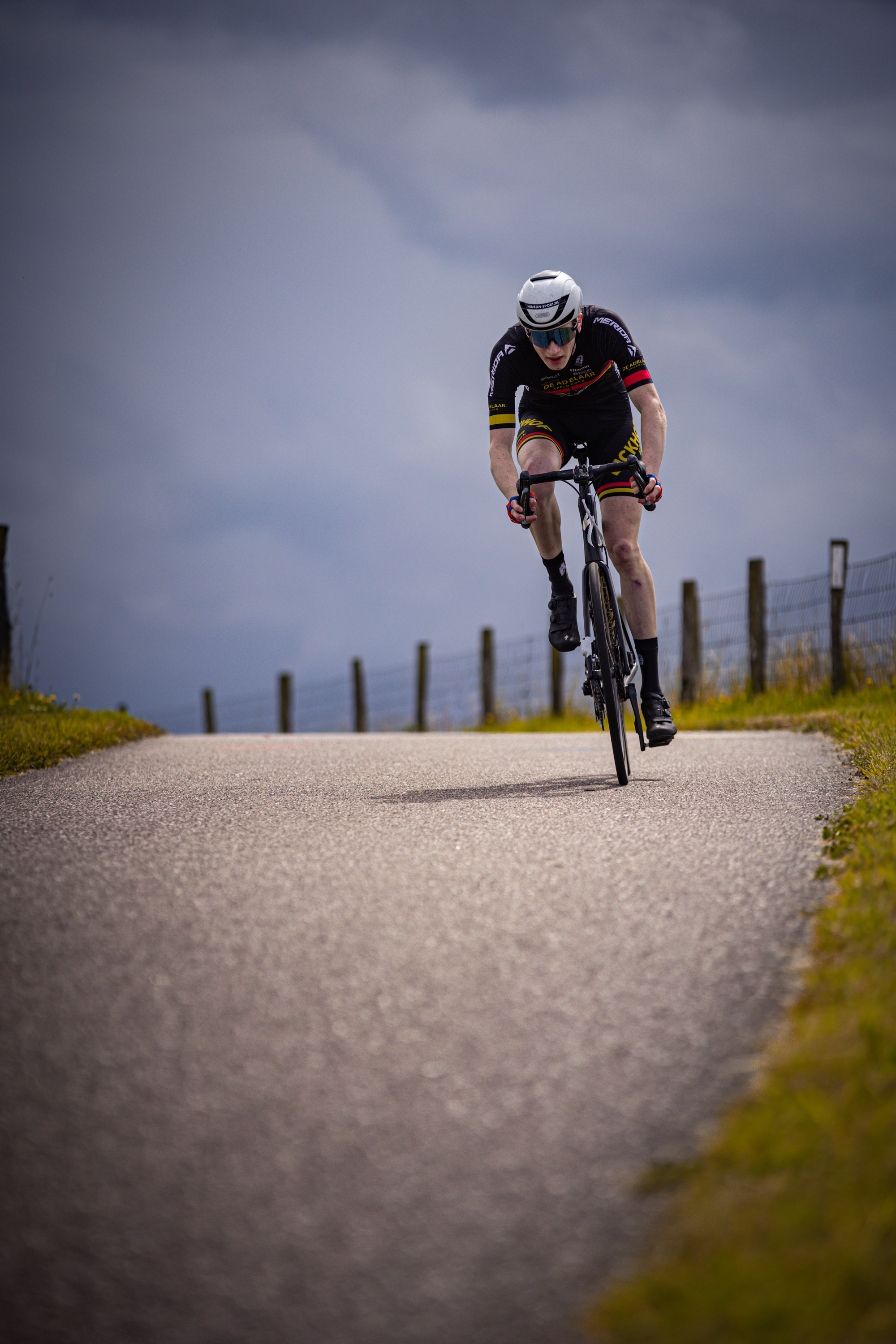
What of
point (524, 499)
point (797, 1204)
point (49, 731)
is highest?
point (524, 499)

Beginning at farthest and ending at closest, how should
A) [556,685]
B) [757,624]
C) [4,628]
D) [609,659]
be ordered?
1. [556,685]
2. [757,624]
3. [4,628]
4. [609,659]

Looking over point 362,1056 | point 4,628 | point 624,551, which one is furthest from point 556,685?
point 362,1056

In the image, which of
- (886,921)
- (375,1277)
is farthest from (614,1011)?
(375,1277)

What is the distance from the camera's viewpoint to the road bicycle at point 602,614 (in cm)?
520

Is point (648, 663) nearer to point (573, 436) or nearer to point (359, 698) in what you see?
point (573, 436)

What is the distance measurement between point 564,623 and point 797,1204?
14.1ft

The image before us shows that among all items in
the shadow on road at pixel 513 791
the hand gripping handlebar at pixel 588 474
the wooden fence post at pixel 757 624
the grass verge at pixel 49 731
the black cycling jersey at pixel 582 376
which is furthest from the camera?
the wooden fence post at pixel 757 624

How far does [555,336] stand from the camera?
17.7 ft

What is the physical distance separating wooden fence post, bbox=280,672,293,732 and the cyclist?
2043 cm

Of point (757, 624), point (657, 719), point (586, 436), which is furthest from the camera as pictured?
point (757, 624)

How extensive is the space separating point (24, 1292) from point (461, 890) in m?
1.71

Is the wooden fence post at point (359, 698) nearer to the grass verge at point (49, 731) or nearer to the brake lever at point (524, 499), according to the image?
the grass verge at point (49, 731)

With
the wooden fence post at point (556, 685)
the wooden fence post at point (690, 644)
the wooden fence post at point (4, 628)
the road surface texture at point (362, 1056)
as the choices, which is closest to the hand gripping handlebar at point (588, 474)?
the road surface texture at point (362, 1056)

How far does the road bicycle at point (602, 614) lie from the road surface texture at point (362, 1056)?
123 cm
